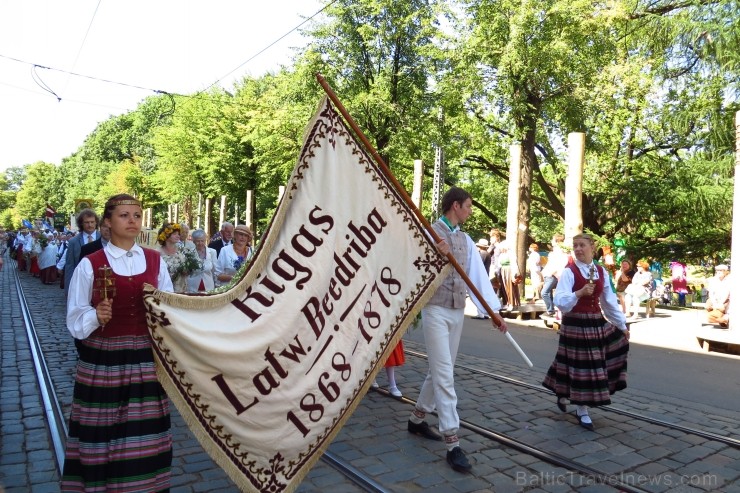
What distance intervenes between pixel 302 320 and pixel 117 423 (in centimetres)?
111

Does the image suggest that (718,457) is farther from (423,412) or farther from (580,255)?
(423,412)

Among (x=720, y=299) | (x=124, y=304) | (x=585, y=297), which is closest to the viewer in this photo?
(x=124, y=304)

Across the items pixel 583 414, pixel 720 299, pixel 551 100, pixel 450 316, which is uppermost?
pixel 551 100

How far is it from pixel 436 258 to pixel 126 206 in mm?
2069

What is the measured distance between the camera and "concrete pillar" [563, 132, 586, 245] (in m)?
13.4

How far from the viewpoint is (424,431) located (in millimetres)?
4902

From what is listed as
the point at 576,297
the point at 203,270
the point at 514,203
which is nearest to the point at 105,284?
the point at 576,297

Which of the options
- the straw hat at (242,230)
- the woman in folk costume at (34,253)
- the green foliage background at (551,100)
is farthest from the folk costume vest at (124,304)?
the woman in folk costume at (34,253)

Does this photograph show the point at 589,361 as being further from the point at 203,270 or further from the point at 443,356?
the point at 203,270

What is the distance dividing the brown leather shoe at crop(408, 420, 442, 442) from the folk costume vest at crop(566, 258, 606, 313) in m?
1.80

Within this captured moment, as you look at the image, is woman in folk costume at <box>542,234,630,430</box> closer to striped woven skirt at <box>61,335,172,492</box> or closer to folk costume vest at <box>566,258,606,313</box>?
folk costume vest at <box>566,258,606,313</box>

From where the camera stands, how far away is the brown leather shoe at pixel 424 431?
15.9ft

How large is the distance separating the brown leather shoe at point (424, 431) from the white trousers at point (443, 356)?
0.63 meters

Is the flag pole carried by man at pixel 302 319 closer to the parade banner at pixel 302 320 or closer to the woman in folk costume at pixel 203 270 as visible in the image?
the parade banner at pixel 302 320
